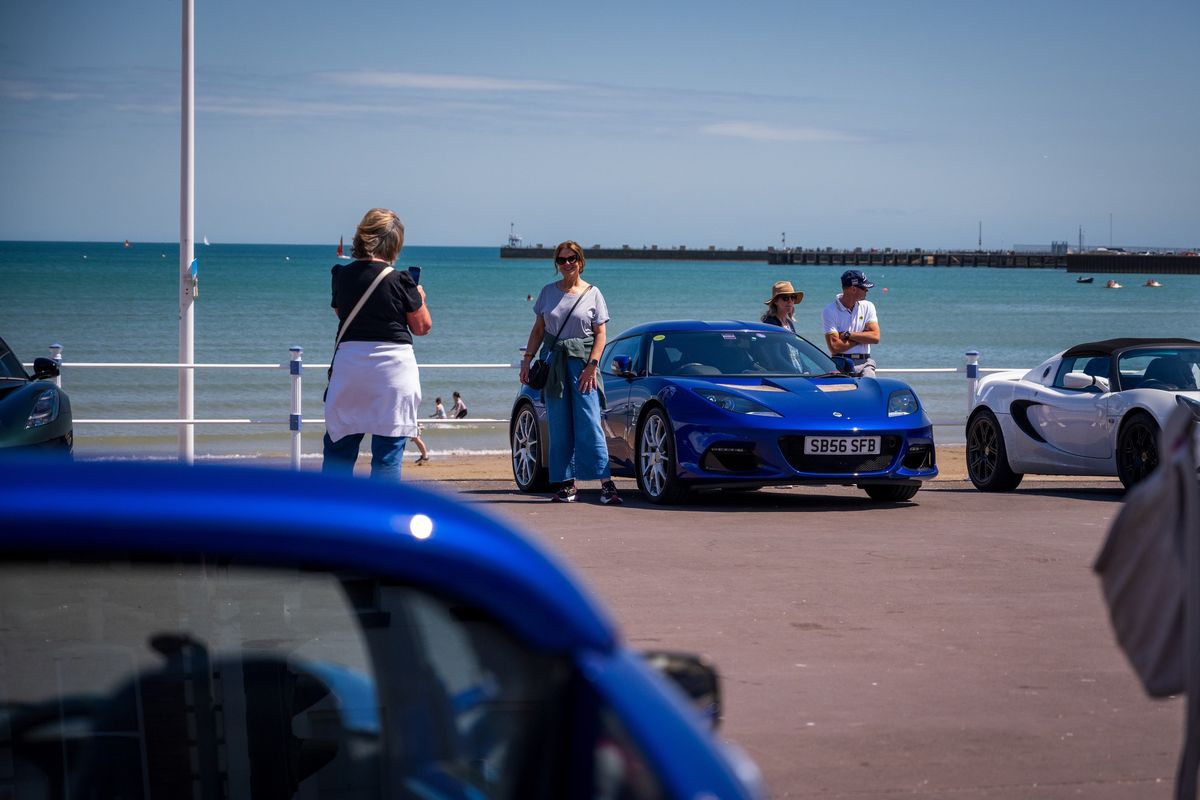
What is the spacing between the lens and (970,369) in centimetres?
1584

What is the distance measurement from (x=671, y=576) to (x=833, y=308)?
5832mm

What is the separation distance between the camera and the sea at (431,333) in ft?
92.6

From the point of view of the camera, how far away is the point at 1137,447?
41.2 ft

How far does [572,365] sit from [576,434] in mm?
533

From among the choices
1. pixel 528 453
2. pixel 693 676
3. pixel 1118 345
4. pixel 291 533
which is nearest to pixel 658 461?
pixel 528 453

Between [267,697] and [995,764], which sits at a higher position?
[267,697]

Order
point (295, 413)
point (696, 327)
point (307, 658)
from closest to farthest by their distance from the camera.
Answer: point (307, 658), point (696, 327), point (295, 413)

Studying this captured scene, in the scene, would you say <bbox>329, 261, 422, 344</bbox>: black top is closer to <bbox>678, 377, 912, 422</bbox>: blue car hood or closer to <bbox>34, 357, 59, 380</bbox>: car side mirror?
<bbox>678, 377, 912, 422</bbox>: blue car hood

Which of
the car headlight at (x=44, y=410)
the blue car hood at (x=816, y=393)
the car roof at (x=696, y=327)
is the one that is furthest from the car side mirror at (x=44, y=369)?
the blue car hood at (x=816, y=393)

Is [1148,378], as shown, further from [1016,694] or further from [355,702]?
[355,702]

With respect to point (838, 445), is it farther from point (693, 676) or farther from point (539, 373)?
point (693, 676)

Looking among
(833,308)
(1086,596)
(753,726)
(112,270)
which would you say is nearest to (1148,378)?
(833,308)

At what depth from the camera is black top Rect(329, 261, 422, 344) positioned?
852 centimetres

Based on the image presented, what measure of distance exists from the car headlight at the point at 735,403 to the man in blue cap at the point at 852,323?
2216 mm
